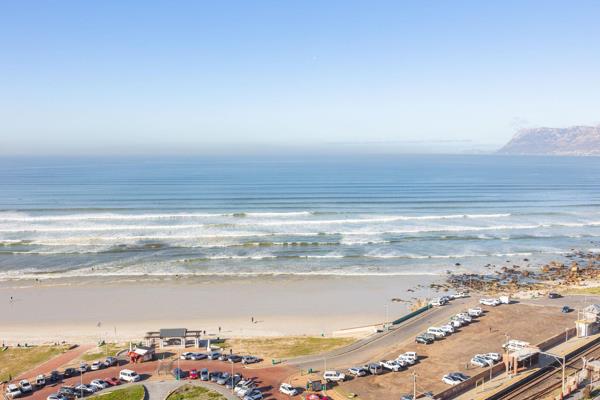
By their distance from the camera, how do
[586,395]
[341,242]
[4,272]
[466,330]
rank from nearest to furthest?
1. [586,395]
2. [466,330]
3. [4,272]
4. [341,242]

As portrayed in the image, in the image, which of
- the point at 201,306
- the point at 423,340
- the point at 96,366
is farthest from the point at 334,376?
the point at 201,306

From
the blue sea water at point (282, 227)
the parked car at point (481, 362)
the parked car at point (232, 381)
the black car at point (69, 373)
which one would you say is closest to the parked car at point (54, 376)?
the black car at point (69, 373)

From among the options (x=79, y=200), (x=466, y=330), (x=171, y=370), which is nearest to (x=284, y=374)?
(x=171, y=370)

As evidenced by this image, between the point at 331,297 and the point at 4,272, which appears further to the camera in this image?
the point at 4,272

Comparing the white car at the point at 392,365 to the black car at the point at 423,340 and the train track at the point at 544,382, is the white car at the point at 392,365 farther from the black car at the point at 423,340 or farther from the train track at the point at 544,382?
the train track at the point at 544,382

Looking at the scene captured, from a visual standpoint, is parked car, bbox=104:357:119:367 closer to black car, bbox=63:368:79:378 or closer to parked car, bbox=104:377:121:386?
black car, bbox=63:368:79:378

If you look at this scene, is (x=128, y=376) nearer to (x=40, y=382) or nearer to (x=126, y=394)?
(x=126, y=394)

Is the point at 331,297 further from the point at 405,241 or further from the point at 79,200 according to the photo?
the point at 79,200

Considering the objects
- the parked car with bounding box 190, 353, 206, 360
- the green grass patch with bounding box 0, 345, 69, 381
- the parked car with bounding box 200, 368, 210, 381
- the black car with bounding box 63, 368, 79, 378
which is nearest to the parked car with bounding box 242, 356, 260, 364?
the parked car with bounding box 190, 353, 206, 360
